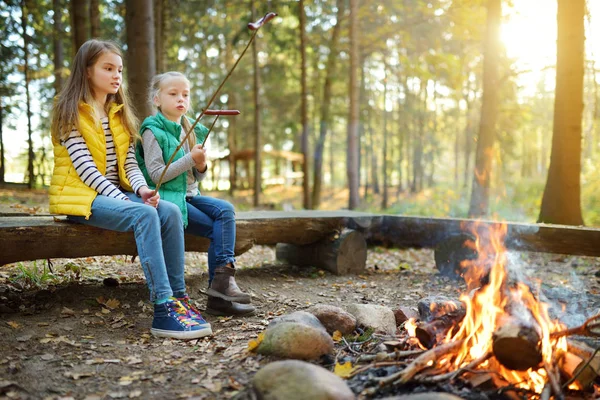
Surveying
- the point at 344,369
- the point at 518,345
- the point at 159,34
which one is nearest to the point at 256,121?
the point at 159,34

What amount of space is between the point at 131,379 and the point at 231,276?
1.48 meters

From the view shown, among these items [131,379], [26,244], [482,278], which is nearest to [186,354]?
[131,379]

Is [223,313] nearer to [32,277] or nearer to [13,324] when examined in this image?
[13,324]

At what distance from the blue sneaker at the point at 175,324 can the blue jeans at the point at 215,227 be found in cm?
72

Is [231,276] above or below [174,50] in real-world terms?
below

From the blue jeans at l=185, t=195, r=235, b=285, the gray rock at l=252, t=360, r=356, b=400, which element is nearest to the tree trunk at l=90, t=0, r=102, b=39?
the blue jeans at l=185, t=195, r=235, b=285

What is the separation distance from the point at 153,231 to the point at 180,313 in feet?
2.07

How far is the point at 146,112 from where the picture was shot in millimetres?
6160

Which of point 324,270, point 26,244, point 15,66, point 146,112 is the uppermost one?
point 15,66

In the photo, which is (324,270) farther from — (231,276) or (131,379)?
(131,379)

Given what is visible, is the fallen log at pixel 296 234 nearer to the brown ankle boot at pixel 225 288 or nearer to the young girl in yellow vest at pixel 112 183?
the young girl in yellow vest at pixel 112 183

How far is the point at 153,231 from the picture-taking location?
351 centimetres

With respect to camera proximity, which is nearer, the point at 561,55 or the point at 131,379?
the point at 131,379

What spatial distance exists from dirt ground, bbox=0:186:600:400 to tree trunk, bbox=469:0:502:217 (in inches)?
126
